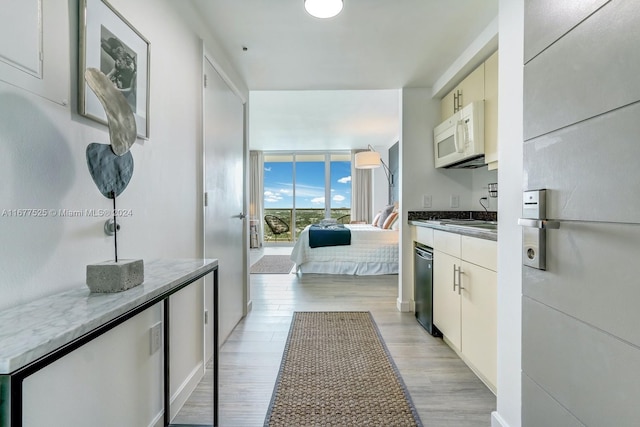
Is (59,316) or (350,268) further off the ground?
(59,316)

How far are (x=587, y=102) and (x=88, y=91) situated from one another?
1473 mm

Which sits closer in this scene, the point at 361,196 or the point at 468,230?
the point at 468,230

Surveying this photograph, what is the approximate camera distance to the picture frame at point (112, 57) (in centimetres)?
97

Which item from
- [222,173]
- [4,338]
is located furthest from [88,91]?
[222,173]

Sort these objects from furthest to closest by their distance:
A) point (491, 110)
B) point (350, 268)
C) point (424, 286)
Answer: point (350, 268)
point (424, 286)
point (491, 110)

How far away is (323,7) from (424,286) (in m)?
2.21

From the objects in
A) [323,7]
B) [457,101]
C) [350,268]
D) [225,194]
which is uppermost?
[323,7]

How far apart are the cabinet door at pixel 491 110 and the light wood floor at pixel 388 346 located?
145cm

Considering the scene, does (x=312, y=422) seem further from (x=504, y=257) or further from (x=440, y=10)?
(x=440, y=10)

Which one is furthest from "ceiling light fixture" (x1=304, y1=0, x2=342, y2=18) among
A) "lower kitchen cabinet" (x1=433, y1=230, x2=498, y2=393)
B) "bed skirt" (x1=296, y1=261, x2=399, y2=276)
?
"bed skirt" (x1=296, y1=261, x2=399, y2=276)

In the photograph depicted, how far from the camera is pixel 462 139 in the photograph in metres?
2.37

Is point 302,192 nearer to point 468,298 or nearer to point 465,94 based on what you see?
point 465,94

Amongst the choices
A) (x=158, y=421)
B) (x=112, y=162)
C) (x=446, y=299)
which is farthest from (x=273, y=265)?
(x=112, y=162)

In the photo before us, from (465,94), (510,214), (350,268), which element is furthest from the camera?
(350,268)
